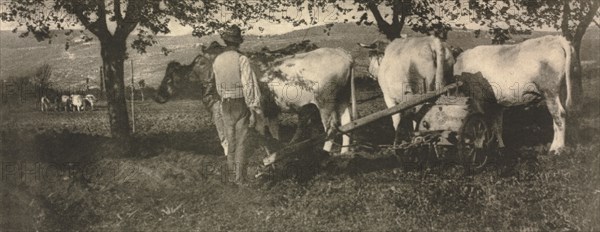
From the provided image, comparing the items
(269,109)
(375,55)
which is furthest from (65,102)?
(375,55)

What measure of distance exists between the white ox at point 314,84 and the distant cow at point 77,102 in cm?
840

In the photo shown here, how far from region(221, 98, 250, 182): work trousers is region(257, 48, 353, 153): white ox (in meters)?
2.25

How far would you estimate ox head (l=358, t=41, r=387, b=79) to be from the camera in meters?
10.1

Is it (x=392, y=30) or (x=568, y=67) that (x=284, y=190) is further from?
(x=392, y=30)

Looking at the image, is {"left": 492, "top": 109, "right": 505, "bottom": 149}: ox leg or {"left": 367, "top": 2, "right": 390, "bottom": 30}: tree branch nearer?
{"left": 492, "top": 109, "right": 505, "bottom": 149}: ox leg

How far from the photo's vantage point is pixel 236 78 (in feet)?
23.6

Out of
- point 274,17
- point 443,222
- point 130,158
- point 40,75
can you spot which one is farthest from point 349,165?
point 40,75

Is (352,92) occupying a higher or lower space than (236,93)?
lower

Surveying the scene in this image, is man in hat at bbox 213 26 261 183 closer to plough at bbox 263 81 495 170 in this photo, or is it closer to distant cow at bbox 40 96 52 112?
plough at bbox 263 81 495 170

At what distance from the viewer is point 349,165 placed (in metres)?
8.21

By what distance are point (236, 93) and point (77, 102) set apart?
10295 millimetres

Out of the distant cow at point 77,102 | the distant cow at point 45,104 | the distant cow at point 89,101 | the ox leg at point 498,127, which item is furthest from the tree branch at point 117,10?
the distant cow at point 89,101

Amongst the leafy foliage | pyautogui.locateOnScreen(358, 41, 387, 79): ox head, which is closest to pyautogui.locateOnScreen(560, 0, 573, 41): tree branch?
the leafy foliage

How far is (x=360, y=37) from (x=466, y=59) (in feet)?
23.2
